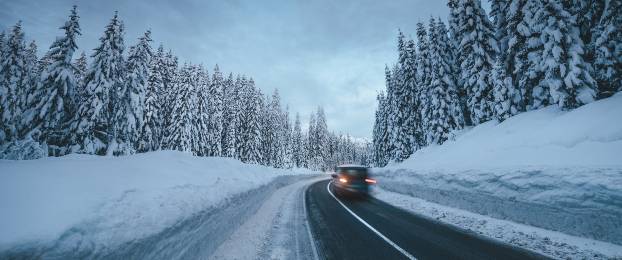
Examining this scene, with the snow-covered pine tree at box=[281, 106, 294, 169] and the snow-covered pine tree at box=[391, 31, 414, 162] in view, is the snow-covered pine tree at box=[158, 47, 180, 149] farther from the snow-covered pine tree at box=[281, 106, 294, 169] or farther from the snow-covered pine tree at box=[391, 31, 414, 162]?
the snow-covered pine tree at box=[281, 106, 294, 169]

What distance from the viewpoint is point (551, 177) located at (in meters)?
8.60

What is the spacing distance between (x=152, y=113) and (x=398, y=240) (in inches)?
1350

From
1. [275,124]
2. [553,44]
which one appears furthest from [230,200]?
[275,124]

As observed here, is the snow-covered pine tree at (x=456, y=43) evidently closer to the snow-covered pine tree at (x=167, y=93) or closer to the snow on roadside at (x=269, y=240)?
the snow on roadside at (x=269, y=240)

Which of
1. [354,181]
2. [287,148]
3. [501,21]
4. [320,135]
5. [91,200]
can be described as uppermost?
[501,21]

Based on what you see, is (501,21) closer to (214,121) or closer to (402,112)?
(402,112)

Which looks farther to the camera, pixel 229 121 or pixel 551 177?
pixel 229 121

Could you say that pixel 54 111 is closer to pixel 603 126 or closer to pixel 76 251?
pixel 76 251

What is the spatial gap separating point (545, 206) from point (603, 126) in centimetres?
468

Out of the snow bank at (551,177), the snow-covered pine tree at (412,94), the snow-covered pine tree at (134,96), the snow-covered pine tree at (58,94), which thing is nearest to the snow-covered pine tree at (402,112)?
the snow-covered pine tree at (412,94)

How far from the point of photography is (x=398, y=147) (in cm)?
4328

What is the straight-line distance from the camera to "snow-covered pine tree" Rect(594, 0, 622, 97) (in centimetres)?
1521

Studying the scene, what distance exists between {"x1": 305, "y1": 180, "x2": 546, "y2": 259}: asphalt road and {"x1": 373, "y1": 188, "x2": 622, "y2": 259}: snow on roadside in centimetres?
48

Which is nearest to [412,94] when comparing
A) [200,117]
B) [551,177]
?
[200,117]
